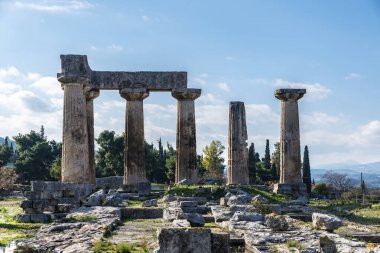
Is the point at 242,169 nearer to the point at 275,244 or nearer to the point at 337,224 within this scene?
the point at 337,224

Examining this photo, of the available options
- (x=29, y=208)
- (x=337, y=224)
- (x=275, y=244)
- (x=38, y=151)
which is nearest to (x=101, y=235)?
(x=275, y=244)

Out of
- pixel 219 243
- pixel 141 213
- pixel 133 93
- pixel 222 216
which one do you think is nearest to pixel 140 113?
pixel 133 93

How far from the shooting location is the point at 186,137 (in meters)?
38.3

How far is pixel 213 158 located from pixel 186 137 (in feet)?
121

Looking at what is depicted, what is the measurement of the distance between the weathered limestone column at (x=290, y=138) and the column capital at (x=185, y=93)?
532cm

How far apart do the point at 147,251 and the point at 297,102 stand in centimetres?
2743

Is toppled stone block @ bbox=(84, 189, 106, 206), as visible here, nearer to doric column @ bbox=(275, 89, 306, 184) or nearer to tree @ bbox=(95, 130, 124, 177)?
doric column @ bbox=(275, 89, 306, 184)

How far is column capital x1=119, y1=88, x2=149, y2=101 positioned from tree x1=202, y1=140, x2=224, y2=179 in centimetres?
3563

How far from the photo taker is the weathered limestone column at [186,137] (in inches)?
1499

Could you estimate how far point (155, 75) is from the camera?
125ft

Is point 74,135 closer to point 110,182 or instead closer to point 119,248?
point 110,182

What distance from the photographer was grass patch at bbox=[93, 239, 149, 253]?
1231 cm

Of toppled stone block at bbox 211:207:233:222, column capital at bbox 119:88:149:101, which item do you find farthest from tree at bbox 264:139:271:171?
toppled stone block at bbox 211:207:233:222

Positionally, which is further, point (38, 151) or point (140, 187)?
point (38, 151)
